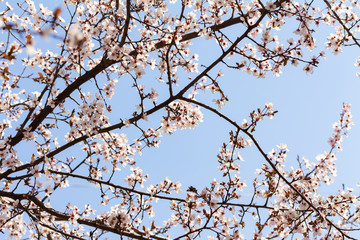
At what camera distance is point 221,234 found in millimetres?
4551

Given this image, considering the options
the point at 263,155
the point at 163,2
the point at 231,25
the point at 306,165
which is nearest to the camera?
the point at 263,155

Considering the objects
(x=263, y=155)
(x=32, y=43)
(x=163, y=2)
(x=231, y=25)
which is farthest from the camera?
(x=163, y=2)

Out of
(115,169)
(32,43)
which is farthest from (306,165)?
(32,43)

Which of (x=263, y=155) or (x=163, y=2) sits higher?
(x=163, y=2)

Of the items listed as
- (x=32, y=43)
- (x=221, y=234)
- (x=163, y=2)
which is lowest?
(x=32, y=43)

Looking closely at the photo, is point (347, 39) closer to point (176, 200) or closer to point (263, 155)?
point (263, 155)

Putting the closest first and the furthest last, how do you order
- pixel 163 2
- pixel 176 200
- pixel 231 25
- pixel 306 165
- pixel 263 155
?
pixel 263 155, pixel 176 200, pixel 231 25, pixel 306 165, pixel 163 2

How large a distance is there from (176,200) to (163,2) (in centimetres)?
357

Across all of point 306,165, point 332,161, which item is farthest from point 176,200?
point 332,161

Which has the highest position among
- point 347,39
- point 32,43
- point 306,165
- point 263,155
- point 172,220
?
point 347,39

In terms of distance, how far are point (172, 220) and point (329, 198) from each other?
2523 millimetres

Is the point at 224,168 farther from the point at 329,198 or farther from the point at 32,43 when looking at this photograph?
the point at 32,43

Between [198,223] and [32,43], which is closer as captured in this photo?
[32,43]

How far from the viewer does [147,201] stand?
17.6ft
